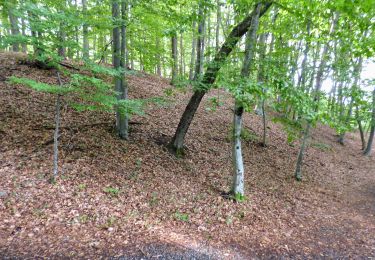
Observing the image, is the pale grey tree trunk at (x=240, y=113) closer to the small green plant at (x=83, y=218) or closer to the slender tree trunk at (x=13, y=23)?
the small green plant at (x=83, y=218)

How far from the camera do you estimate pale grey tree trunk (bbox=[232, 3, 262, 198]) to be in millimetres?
6320

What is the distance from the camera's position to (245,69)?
21.0 feet

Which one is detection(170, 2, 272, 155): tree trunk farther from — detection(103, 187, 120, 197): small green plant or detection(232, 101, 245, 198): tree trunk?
detection(103, 187, 120, 197): small green plant

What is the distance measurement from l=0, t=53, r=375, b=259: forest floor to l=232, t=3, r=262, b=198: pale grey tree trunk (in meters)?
0.60

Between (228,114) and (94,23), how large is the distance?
9.73 m

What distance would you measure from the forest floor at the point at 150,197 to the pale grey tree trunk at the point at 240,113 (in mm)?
600

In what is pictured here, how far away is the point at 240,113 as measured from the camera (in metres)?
6.84

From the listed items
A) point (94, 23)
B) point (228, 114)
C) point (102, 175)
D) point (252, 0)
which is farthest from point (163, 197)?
point (228, 114)

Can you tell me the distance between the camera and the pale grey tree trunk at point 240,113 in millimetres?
6320

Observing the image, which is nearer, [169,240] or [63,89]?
[169,240]

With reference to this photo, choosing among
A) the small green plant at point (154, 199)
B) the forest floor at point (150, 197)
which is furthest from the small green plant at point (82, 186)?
the small green plant at point (154, 199)

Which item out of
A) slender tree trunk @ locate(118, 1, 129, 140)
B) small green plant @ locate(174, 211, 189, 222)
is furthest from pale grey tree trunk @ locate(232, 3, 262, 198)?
slender tree trunk @ locate(118, 1, 129, 140)

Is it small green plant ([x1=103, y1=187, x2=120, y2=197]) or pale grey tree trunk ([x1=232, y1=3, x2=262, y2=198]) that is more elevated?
pale grey tree trunk ([x1=232, y1=3, x2=262, y2=198])

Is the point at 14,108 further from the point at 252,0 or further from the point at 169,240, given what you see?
the point at 252,0
